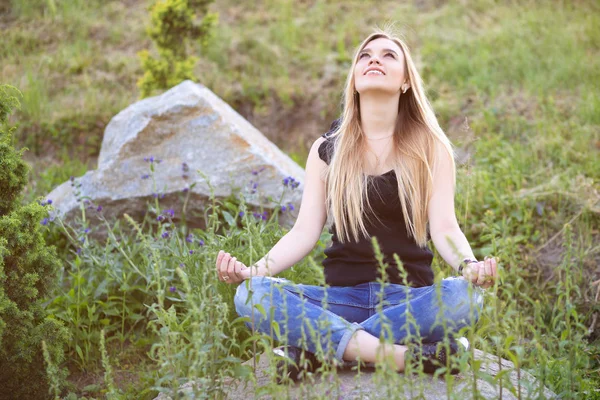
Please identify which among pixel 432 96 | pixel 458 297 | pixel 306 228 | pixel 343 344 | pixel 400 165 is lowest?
pixel 343 344

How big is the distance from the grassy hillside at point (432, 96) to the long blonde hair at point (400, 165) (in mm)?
558

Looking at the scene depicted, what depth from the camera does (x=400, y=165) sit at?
2.97 m

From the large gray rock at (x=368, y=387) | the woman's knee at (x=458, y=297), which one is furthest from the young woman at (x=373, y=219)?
the large gray rock at (x=368, y=387)

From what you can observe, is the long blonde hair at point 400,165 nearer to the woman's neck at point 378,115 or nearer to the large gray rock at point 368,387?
the woman's neck at point 378,115

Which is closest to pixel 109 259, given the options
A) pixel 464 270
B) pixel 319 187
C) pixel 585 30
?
pixel 319 187

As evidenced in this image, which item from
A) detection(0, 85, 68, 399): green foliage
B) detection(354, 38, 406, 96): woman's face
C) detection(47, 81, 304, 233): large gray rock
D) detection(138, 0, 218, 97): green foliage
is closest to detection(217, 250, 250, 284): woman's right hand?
detection(0, 85, 68, 399): green foliage

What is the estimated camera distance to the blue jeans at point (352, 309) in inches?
99.9

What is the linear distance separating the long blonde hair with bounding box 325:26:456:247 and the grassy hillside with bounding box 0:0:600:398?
558mm

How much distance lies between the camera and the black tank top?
2.88 meters

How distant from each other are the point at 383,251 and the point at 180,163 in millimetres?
1922

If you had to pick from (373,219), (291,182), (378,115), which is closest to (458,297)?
(373,219)

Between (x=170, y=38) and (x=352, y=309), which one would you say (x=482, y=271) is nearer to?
(x=352, y=309)

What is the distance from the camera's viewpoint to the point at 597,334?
358 centimetres

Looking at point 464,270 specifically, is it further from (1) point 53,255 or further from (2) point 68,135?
(2) point 68,135
